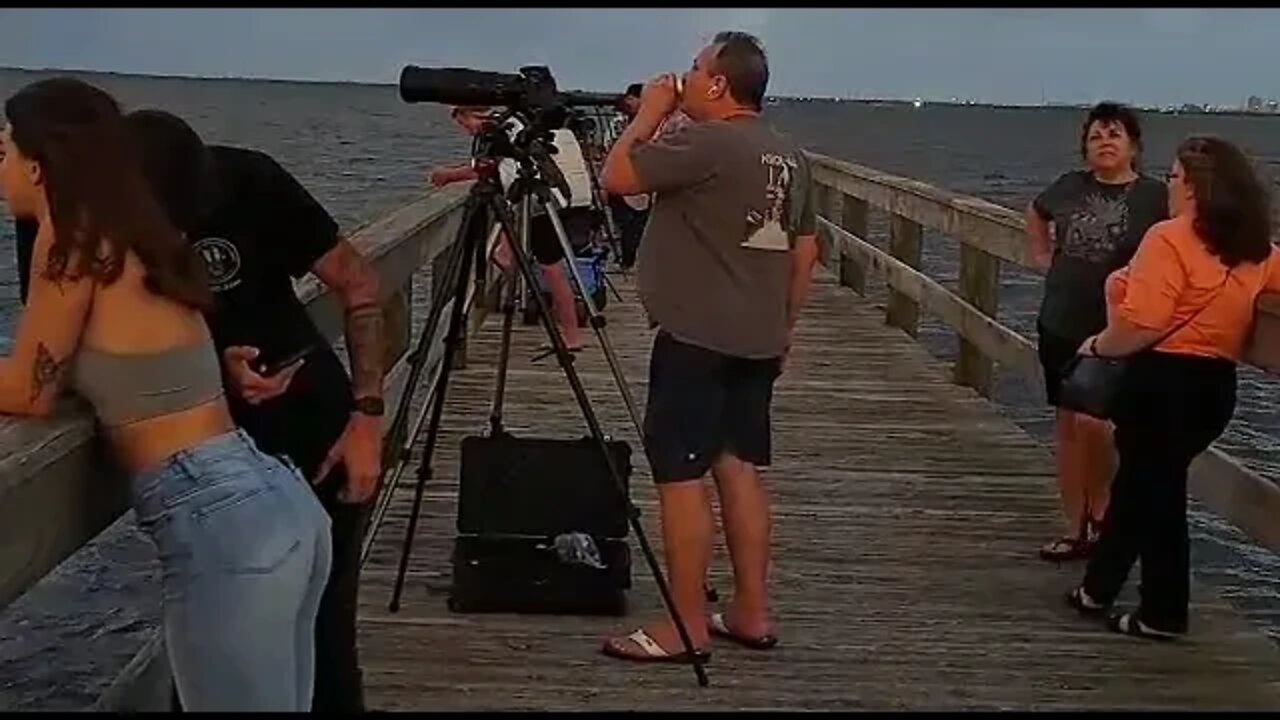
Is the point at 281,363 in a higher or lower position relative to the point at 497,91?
lower

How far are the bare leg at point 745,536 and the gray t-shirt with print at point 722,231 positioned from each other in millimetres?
333

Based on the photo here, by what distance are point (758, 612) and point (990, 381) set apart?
3929 millimetres

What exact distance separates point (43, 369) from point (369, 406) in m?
0.76

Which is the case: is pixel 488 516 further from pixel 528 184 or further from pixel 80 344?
pixel 80 344

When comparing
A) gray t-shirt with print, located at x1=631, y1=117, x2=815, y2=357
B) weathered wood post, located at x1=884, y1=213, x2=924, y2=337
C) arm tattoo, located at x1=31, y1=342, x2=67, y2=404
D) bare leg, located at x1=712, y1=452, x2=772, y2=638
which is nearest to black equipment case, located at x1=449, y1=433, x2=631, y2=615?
bare leg, located at x1=712, y1=452, x2=772, y2=638

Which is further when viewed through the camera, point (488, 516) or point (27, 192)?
point (488, 516)

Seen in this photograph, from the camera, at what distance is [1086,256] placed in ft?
16.3

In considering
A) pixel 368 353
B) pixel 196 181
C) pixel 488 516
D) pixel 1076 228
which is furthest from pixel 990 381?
pixel 196 181

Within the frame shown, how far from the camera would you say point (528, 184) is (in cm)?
421

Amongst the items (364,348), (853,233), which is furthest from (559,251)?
(853,233)

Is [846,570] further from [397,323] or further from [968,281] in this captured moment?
[968,281]

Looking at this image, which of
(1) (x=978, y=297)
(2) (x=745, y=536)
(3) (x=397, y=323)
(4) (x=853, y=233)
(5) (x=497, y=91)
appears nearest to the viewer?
(5) (x=497, y=91)

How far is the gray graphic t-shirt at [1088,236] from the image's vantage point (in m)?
4.90

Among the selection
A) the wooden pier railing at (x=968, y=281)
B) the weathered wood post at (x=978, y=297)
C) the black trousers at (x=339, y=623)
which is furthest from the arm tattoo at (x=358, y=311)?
the weathered wood post at (x=978, y=297)
